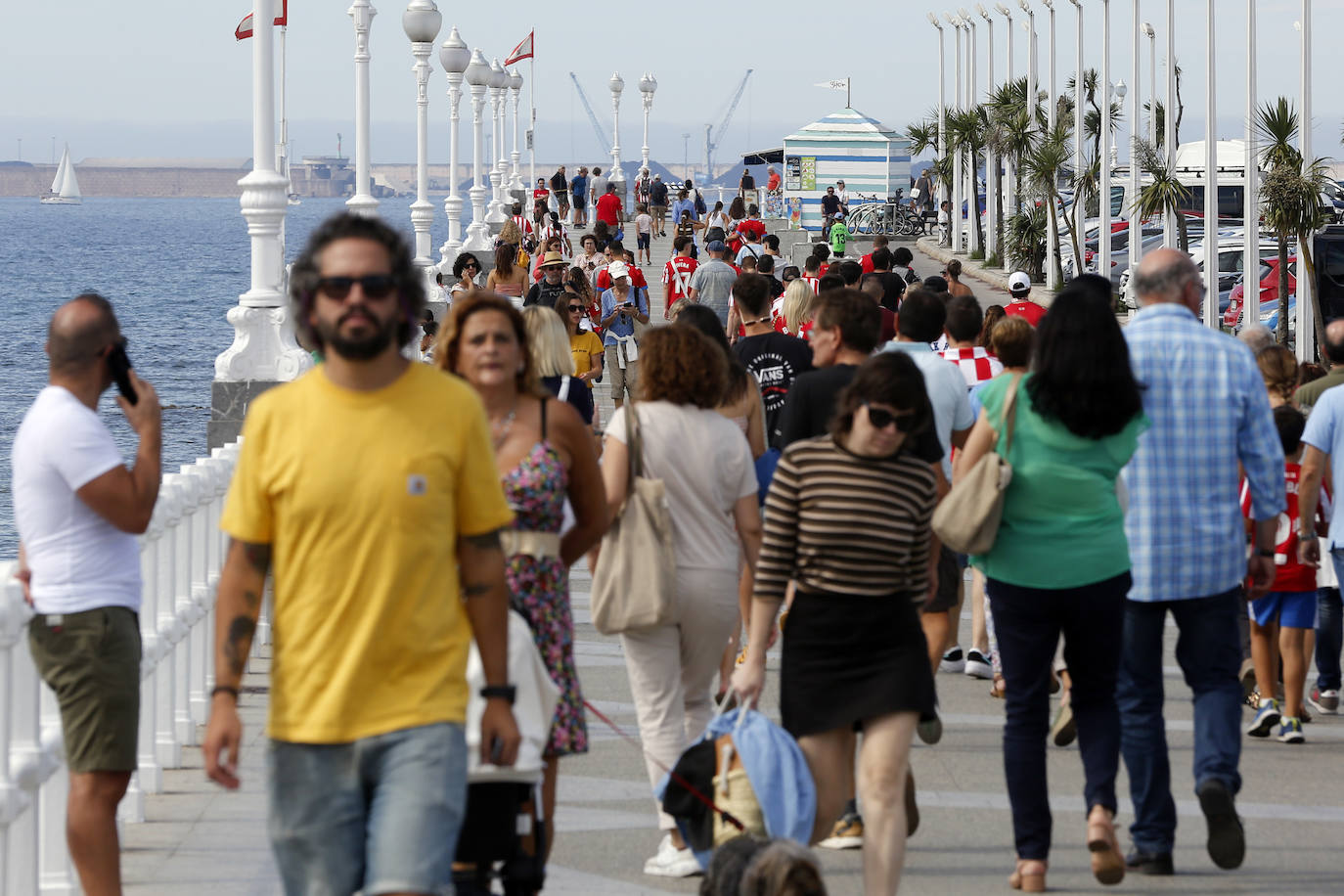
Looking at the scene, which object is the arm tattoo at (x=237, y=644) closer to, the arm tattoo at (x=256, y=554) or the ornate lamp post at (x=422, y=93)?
the arm tattoo at (x=256, y=554)

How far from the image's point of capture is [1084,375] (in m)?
5.90

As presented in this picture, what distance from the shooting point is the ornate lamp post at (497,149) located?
154ft

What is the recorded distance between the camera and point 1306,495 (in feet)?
26.0

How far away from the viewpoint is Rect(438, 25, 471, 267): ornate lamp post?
3319 centimetres

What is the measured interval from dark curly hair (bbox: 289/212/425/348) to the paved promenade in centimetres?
264

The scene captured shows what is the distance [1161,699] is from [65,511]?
3.54 metres

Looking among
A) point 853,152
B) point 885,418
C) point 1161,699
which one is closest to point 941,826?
point 1161,699

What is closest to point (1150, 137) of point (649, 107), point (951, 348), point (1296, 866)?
point (649, 107)

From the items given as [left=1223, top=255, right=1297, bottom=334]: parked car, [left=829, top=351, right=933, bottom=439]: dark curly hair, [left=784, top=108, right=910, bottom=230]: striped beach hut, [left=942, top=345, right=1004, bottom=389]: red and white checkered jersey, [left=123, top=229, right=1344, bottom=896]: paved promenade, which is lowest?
[left=123, top=229, right=1344, bottom=896]: paved promenade

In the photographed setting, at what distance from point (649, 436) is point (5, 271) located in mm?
141161

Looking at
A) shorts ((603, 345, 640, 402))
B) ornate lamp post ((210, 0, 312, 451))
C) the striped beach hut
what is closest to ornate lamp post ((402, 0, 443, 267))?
shorts ((603, 345, 640, 402))

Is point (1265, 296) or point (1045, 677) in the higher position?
point (1265, 296)

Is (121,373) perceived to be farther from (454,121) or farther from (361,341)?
(454,121)

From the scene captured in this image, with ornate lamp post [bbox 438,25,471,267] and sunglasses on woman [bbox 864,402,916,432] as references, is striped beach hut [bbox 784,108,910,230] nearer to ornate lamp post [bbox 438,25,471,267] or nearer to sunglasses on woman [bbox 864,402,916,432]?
ornate lamp post [bbox 438,25,471,267]
